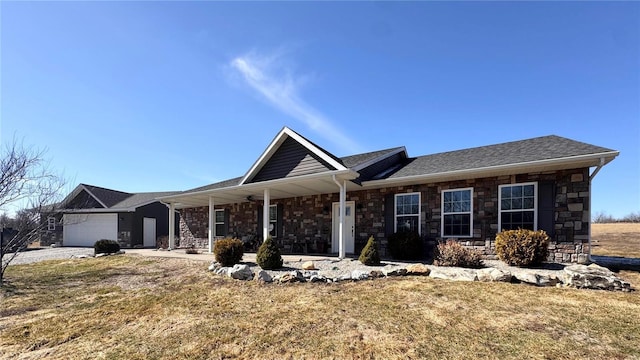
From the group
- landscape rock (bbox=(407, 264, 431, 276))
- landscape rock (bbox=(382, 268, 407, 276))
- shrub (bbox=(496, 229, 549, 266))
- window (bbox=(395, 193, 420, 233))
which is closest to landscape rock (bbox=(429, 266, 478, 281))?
landscape rock (bbox=(407, 264, 431, 276))

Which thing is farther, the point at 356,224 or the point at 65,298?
the point at 356,224

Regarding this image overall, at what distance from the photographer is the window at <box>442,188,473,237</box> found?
995cm

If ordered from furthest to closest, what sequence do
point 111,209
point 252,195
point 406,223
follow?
point 111,209 → point 252,195 → point 406,223

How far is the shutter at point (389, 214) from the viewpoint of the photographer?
37.1 ft

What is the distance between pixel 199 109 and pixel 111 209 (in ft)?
50.1

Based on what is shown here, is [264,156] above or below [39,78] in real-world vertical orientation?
below

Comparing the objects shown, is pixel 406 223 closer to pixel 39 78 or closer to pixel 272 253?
pixel 272 253

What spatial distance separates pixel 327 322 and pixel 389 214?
7094mm

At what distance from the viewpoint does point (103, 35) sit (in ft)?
30.5

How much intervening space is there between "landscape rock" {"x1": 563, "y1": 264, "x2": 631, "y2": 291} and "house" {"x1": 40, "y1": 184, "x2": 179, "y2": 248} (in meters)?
22.6

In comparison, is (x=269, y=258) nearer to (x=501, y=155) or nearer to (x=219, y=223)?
(x=501, y=155)

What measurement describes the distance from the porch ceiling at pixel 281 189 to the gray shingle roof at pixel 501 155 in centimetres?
233

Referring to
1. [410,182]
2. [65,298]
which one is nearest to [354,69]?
[410,182]

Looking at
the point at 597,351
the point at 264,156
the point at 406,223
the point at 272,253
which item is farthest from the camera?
the point at 264,156
